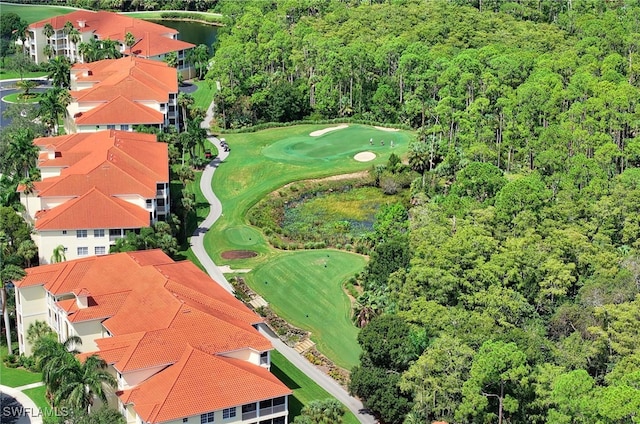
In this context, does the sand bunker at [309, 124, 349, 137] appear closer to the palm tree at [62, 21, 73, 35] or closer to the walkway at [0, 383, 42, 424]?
the palm tree at [62, 21, 73, 35]

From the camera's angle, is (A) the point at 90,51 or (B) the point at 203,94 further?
(B) the point at 203,94

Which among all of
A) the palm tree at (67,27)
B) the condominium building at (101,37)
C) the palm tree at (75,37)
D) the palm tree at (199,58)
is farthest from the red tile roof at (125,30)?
the palm tree at (75,37)

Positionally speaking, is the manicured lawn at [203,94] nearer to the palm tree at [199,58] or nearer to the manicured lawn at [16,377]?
the palm tree at [199,58]

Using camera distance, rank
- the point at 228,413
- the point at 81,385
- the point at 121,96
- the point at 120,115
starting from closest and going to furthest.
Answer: the point at 81,385 < the point at 228,413 < the point at 120,115 < the point at 121,96

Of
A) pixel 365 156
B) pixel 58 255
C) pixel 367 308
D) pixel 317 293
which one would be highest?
pixel 365 156

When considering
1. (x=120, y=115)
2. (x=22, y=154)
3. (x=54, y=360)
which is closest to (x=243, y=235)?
Result: (x=22, y=154)

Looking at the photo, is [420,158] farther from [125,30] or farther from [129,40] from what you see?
[125,30]
